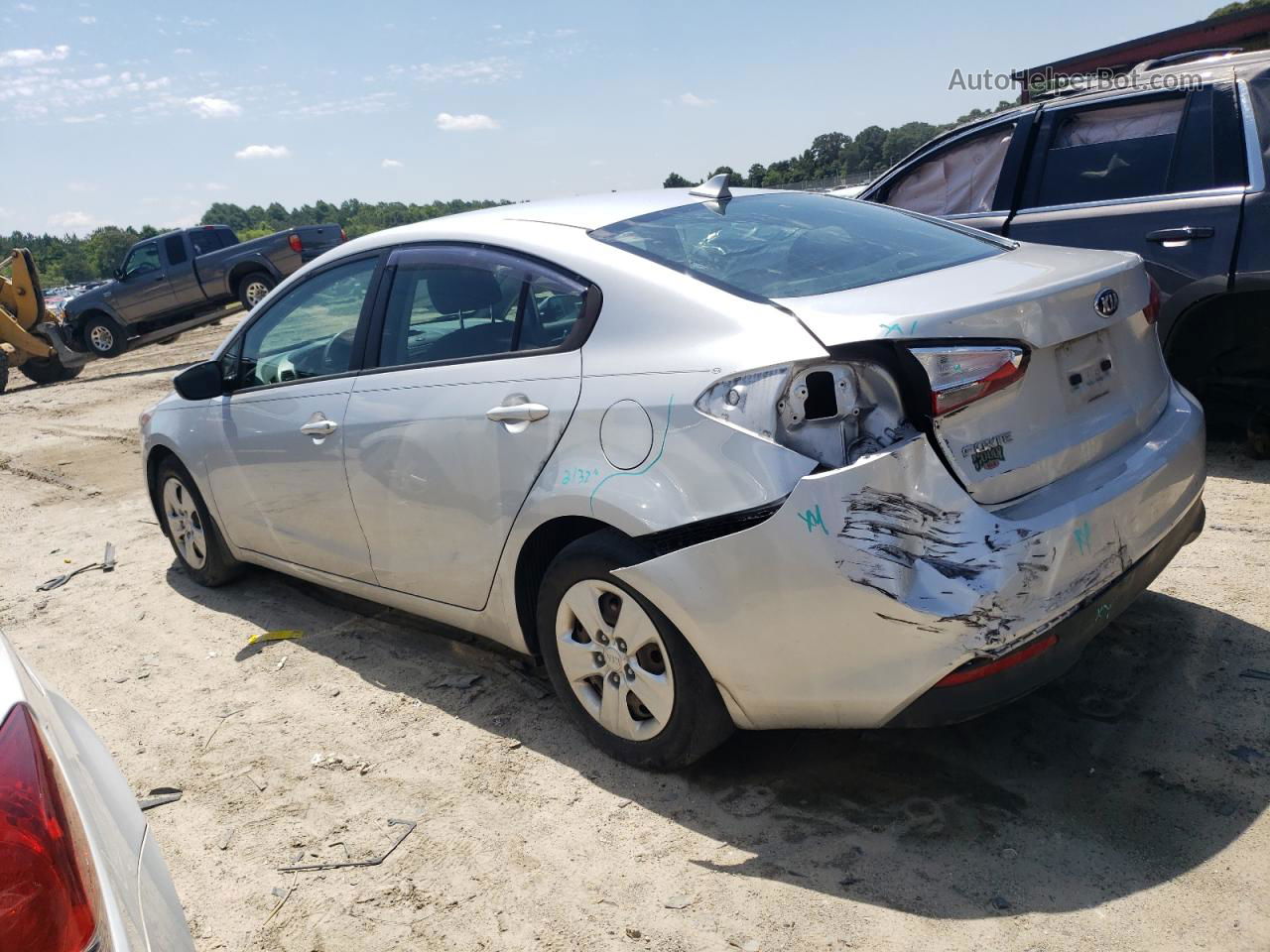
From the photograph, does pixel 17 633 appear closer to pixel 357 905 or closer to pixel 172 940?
pixel 357 905

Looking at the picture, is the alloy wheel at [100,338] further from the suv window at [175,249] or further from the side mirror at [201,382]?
the side mirror at [201,382]

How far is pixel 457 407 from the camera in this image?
3.46 meters

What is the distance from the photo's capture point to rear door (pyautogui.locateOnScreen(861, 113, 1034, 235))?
5953 millimetres

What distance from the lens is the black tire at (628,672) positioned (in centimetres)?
287

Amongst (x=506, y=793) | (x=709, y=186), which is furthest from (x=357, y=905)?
(x=709, y=186)

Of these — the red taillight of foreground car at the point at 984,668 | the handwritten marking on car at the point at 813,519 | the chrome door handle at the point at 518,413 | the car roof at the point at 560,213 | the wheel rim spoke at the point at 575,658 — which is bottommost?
the wheel rim spoke at the point at 575,658

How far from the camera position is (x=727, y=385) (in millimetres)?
2691

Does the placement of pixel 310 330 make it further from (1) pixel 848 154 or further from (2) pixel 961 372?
(1) pixel 848 154

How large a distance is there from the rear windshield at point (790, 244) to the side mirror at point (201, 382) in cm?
226

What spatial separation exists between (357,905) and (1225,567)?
11.1 feet

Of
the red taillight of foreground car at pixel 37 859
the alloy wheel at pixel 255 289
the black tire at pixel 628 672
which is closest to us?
the red taillight of foreground car at pixel 37 859

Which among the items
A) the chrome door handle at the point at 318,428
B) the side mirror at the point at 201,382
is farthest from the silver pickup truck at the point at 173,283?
the chrome door handle at the point at 318,428

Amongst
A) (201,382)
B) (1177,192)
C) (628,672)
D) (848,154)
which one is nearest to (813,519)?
(628,672)

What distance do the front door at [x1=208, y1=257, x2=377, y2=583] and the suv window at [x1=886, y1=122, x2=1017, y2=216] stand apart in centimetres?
380
